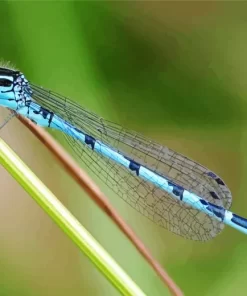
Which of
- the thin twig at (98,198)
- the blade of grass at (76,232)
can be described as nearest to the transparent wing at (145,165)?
the thin twig at (98,198)

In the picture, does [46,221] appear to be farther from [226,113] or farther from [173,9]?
[173,9]

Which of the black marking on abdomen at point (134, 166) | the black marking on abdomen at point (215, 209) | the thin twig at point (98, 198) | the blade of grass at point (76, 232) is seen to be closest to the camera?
the blade of grass at point (76, 232)

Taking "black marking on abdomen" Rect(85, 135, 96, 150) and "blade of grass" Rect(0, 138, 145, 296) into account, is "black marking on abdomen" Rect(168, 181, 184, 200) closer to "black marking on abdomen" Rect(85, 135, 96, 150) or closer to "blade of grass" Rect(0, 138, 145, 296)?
"black marking on abdomen" Rect(85, 135, 96, 150)

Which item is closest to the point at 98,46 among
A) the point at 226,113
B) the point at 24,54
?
the point at 24,54

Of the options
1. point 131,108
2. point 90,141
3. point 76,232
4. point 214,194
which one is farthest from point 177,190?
point 76,232

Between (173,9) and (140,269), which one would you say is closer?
(140,269)

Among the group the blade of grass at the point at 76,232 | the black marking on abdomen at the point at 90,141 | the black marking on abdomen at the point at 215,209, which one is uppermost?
the blade of grass at the point at 76,232

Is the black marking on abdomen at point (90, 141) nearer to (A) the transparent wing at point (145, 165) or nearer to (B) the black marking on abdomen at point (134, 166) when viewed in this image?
(A) the transparent wing at point (145, 165)
